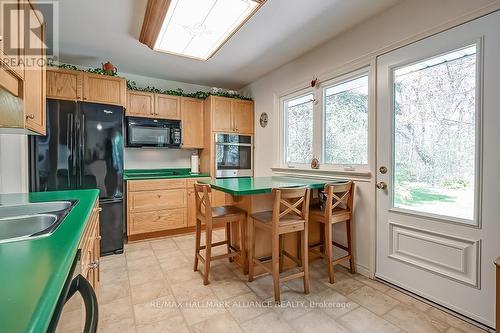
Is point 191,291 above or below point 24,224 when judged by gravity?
below

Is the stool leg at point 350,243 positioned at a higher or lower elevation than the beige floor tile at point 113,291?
higher

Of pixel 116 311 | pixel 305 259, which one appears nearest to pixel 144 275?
pixel 116 311

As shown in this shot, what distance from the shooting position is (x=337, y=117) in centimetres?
272

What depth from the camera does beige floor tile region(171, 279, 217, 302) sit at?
6.47 ft

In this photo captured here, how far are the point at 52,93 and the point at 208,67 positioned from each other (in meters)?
1.91

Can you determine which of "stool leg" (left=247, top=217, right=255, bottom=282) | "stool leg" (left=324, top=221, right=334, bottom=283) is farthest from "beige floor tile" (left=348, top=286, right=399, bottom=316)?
"stool leg" (left=247, top=217, right=255, bottom=282)

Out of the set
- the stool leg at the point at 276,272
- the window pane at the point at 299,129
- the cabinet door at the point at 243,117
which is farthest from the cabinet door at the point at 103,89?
the stool leg at the point at 276,272

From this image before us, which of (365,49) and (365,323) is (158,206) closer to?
(365,323)

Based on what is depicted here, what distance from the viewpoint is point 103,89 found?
292 cm

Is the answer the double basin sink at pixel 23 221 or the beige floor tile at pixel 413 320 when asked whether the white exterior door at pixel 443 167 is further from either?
the double basin sink at pixel 23 221

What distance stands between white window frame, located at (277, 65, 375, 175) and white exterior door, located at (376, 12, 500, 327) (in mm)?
93

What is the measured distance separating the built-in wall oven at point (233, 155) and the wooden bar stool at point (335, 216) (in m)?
1.82

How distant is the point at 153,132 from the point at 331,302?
10.4ft

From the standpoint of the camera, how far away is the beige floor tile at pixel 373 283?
6.88 ft
